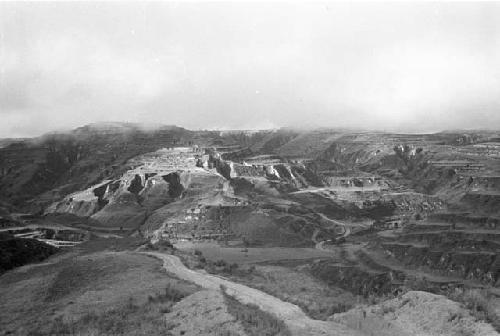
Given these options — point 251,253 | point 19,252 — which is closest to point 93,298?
point 19,252

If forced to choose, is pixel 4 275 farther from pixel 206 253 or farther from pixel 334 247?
pixel 334 247

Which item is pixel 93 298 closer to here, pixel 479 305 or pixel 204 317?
pixel 204 317

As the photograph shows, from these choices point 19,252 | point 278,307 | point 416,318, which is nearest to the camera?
point 416,318

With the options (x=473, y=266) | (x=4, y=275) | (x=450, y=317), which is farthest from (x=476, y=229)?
(x=450, y=317)

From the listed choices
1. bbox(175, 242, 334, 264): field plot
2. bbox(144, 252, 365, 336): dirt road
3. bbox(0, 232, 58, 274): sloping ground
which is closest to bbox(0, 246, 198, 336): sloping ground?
bbox(144, 252, 365, 336): dirt road

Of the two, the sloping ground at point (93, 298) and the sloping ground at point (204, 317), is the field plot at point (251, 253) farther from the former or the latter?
the sloping ground at point (204, 317)

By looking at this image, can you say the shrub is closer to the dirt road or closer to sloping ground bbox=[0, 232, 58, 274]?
the dirt road
